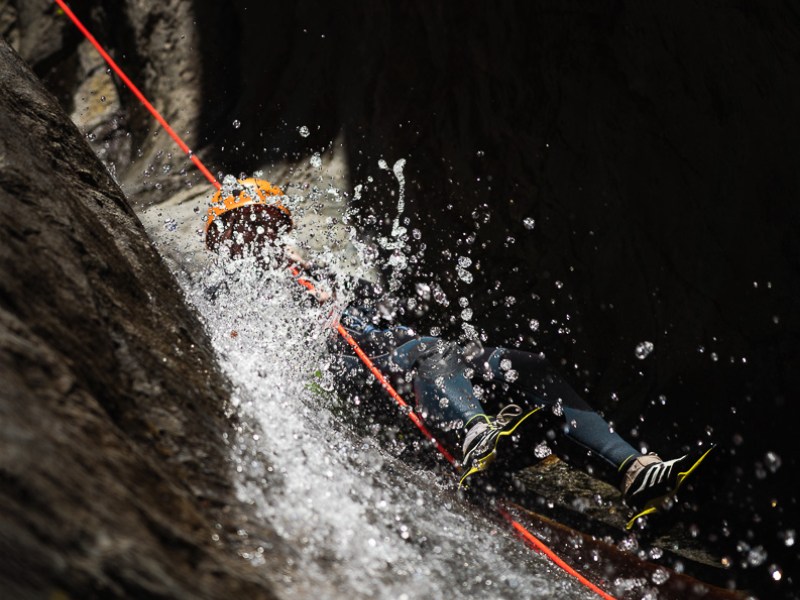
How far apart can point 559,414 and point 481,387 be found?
2.13 ft

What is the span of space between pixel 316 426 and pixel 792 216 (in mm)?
2165

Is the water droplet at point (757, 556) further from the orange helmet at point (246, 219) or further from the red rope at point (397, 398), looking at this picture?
the orange helmet at point (246, 219)

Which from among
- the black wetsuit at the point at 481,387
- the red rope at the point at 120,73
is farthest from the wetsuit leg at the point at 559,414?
the red rope at the point at 120,73

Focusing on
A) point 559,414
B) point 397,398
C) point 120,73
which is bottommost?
point 559,414

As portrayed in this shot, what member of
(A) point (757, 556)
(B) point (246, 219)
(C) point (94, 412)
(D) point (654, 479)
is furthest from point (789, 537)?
(B) point (246, 219)

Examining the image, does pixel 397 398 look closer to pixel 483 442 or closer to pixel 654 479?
pixel 483 442

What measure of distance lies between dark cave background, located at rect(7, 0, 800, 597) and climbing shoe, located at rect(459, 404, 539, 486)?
74cm

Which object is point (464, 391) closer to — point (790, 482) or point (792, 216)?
point (790, 482)

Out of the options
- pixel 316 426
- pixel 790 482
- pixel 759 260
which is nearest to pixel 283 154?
pixel 316 426

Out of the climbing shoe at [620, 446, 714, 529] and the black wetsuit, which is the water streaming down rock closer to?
the black wetsuit

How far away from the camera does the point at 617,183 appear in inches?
114

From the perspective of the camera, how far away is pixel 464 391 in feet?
9.52

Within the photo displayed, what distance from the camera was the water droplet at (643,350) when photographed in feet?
9.52

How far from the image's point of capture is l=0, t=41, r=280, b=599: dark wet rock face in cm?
65
